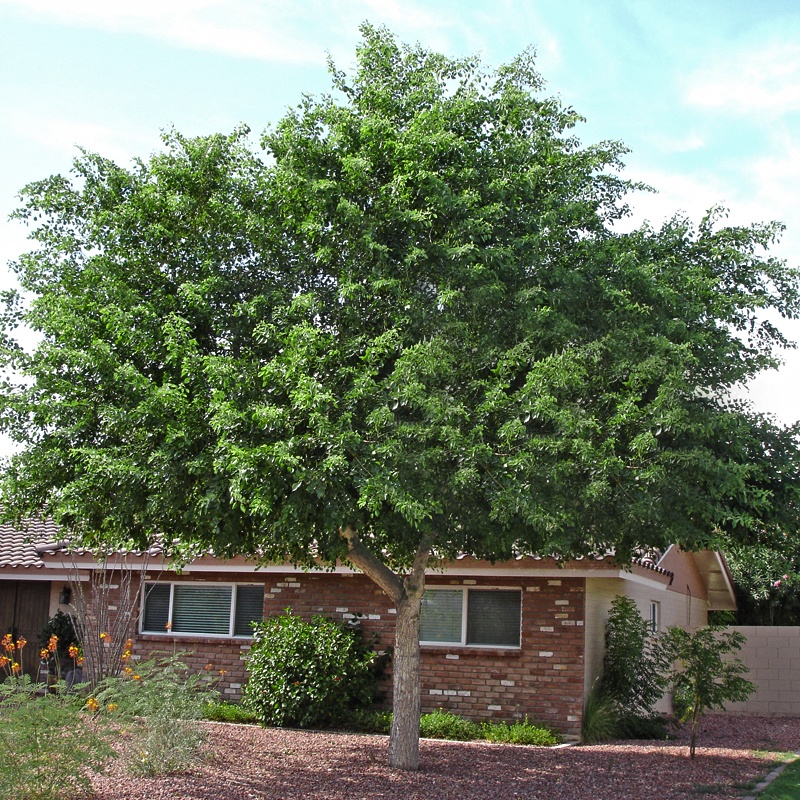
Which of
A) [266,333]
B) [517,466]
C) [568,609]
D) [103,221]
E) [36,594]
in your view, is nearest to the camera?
[517,466]

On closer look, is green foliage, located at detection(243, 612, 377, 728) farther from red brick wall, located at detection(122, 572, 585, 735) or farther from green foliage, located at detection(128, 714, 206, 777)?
green foliage, located at detection(128, 714, 206, 777)

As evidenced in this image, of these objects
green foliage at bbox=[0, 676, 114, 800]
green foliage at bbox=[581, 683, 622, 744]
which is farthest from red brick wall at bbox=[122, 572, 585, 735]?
green foliage at bbox=[0, 676, 114, 800]

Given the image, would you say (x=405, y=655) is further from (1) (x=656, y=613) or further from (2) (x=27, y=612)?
(2) (x=27, y=612)

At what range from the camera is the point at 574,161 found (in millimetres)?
10766

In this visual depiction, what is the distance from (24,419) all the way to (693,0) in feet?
27.5

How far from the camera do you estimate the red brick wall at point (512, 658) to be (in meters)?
14.8

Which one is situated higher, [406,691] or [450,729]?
[406,691]

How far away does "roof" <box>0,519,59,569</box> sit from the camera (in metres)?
18.5

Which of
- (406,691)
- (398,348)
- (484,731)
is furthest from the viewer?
(484,731)

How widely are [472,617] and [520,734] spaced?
7.24 feet

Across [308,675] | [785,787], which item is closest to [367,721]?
[308,675]

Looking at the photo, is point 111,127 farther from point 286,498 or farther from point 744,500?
point 744,500

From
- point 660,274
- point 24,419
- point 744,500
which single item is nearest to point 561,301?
point 660,274

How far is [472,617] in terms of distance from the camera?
15.8m
